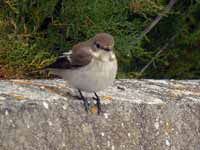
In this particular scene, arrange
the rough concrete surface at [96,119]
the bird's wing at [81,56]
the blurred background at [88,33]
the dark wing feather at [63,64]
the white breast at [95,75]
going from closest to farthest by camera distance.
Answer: the rough concrete surface at [96,119]
the white breast at [95,75]
the bird's wing at [81,56]
the dark wing feather at [63,64]
the blurred background at [88,33]

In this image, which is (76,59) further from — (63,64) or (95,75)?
(95,75)

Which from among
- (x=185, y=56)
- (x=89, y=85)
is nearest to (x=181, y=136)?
(x=89, y=85)

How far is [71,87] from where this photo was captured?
5.31 metres

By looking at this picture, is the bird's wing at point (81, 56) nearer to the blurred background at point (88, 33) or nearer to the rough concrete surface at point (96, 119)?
the rough concrete surface at point (96, 119)

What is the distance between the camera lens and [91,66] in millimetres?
4766

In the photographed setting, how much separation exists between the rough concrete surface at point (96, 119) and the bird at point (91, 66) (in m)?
0.15

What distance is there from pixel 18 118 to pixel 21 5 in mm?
2481

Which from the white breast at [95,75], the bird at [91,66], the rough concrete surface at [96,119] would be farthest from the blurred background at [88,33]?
the white breast at [95,75]

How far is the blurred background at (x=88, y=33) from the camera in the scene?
20.3ft

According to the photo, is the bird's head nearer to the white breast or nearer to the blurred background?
the white breast

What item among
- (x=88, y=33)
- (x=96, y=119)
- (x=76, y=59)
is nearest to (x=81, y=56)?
(x=76, y=59)

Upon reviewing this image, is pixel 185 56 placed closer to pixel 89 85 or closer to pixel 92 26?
pixel 92 26

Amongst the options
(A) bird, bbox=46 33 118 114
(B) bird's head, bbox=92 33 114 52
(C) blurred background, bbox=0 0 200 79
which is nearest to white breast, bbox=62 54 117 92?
(A) bird, bbox=46 33 118 114

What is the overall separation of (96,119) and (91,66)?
41cm
